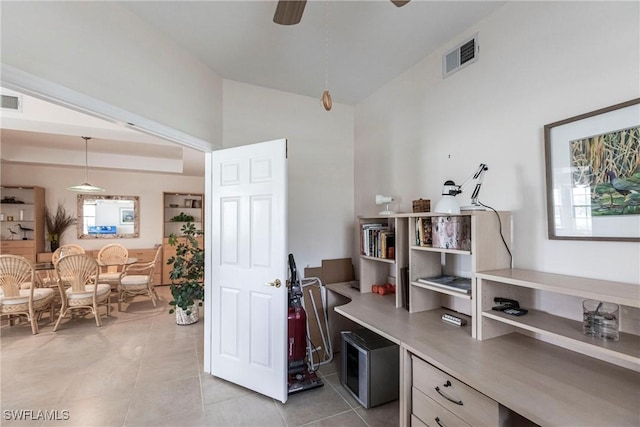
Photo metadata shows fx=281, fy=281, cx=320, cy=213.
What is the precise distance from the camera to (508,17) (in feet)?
5.91

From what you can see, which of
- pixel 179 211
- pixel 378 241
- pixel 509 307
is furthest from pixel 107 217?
pixel 509 307

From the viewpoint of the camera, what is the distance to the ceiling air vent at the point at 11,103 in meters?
2.65

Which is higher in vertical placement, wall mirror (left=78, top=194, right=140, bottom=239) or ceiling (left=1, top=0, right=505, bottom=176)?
ceiling (left=1, top=0, right=505, bottom=176)

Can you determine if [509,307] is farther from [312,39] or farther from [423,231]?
[312,39]

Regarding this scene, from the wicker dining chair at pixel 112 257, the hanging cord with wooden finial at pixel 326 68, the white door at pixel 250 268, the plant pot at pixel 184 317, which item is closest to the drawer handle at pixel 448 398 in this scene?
the white door at pixel 250 268

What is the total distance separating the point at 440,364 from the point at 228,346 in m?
1.90

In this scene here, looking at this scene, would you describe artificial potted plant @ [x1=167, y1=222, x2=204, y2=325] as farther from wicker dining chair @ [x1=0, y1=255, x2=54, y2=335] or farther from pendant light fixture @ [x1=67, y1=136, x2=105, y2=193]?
pendant light fixture @ [x1=67, y1=136, x2=105, y2=193]

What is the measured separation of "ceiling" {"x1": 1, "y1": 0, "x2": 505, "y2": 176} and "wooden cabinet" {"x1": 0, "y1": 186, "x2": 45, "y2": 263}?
3489 millimetres

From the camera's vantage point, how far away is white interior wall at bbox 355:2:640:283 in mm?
1359

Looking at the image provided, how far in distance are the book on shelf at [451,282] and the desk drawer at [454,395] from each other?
0.50 meters

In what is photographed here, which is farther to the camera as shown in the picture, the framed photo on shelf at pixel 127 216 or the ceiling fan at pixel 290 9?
the framed photo on shelf at pixel 127 216

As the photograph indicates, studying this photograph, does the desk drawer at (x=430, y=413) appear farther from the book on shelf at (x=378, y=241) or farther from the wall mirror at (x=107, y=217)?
the wall mirror at (x=107, y=217)

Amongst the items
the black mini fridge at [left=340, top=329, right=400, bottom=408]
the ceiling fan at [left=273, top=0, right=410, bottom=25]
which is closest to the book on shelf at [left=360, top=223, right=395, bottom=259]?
the black mini fridge at [left=340, top=329, right=400, bottom=408]

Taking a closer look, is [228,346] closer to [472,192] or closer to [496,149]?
[472,192]
